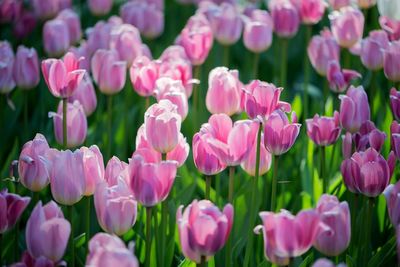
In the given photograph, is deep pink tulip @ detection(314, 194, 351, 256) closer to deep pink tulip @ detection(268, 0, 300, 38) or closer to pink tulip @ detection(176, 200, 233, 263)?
pink tulip @ detection(176, 200, 233, 263)

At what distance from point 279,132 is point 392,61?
2.35ft

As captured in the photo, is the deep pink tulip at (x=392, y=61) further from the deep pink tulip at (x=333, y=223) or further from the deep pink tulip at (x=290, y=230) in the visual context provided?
the deep pink tulip at (x=290, y=230)

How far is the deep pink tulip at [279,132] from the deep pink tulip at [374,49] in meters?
0.82

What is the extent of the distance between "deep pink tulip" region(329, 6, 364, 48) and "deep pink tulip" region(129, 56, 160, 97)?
767 mm

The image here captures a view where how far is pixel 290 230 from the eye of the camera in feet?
4.56

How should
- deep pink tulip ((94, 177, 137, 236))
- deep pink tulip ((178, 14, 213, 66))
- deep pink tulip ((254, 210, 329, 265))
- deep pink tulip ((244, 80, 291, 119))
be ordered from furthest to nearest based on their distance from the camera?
deep pink tulip ((178, 14, 213, 66)) → deep pink tulip ((244, 80, 291, 119)) → deep pink tulip ((94, 177, 137, 236)) → deep pink tulip ((254, 210, 329, 265))

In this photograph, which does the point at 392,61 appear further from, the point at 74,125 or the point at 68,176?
the point at 68,176

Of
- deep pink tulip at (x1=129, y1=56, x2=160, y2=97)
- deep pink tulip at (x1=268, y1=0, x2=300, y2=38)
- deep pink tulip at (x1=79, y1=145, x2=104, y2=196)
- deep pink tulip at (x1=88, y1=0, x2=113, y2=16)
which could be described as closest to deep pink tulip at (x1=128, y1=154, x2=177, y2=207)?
deep pink tulip at (x1=79, y1=145, x2=104, y2=196)

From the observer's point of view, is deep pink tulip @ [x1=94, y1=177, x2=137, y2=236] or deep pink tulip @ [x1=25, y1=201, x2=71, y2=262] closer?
deep pink tulip @ [x1=25, y1=201, x2=71, y2=262]

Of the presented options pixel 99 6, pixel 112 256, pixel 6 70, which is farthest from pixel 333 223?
pixel 99 6

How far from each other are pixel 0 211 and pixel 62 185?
0.17 metres

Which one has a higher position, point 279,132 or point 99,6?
point 99,6

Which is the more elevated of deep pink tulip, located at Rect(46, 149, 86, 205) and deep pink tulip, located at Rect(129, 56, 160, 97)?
deep pink tulip, located at Rect(129, 56, 160, 97)

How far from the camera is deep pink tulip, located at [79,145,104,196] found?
1700 millimetres
